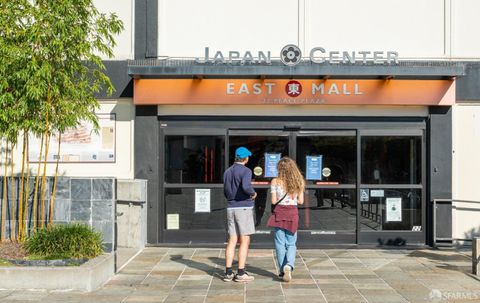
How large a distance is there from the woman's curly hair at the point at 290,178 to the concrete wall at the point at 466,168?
4.72 metres

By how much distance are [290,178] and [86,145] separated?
5.13 meters

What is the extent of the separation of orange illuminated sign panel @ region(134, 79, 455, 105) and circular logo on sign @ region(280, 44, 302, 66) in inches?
16.0

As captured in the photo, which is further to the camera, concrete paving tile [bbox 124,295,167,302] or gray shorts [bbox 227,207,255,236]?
gray shorts [bbox 227,207,255,236]

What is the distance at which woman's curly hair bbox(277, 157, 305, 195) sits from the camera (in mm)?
8605

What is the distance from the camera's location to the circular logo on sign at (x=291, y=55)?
1141 centimetres

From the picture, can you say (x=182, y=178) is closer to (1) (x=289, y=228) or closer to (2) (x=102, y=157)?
(2) (x=102, y=157)

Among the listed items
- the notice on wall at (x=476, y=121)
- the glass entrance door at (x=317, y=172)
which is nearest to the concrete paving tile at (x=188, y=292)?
the glass entrance door at (x=317, y=172)

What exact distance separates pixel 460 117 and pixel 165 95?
5.91m

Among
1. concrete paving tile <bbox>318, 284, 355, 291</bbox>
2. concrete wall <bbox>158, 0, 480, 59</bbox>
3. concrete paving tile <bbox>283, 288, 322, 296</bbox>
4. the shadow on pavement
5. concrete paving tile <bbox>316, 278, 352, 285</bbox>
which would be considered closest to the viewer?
concrete paving tile <bbox>283, 288, 322, 296</bbox>

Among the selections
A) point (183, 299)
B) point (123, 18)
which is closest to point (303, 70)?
point (123, 18)

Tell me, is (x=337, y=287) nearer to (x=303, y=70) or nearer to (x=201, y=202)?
(x=201, y=202)

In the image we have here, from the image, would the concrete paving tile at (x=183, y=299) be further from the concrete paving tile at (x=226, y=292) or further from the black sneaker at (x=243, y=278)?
the black sneaker at (x=243, y=278)

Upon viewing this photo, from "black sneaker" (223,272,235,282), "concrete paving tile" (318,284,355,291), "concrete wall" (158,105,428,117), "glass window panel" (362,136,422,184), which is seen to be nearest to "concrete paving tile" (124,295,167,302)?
"black sneaker" (223,272,235,282)

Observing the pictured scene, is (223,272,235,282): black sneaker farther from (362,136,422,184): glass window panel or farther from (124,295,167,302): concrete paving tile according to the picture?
(362,136,422,184): glass window panel
